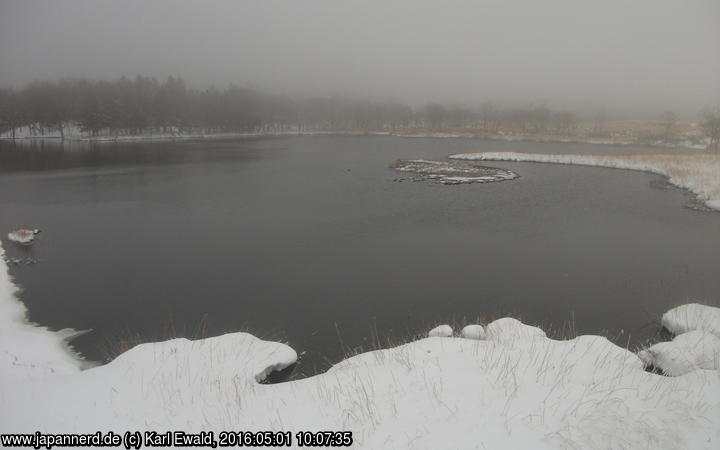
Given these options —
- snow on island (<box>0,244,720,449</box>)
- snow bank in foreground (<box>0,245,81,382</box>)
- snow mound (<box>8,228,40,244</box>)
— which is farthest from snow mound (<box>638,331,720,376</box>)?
snow mound (<box>8,228,40,244</box>)

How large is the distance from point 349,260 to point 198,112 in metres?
124

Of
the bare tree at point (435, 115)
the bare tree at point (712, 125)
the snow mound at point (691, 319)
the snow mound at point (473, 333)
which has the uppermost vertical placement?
the bare tree at point (435, 115)

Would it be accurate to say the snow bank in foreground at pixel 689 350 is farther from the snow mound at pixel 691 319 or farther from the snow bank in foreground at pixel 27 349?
the snow bank in foreground at pixel 27 349

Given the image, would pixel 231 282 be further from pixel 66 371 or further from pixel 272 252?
pixel 66 371

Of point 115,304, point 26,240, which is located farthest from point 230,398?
point 26,240

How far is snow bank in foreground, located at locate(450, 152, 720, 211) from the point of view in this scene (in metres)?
32.6

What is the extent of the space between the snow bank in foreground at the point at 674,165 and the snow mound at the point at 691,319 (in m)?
21.1

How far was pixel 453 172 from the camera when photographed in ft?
151

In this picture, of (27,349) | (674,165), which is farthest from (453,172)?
(27,349)

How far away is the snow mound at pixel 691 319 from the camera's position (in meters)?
10.6

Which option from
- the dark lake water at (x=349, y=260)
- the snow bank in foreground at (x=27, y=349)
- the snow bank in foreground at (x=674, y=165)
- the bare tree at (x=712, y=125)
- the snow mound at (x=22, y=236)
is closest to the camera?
the snow bank in foreground at (x=27, y=349)

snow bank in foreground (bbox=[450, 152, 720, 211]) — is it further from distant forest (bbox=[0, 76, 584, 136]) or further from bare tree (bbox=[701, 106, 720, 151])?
distant forest (bbox=[0, 76, 584, 136])

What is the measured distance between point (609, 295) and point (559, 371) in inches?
296

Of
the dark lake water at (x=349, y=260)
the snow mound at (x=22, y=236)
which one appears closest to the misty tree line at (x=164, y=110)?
the dark lake water at (x=349, y=260)
